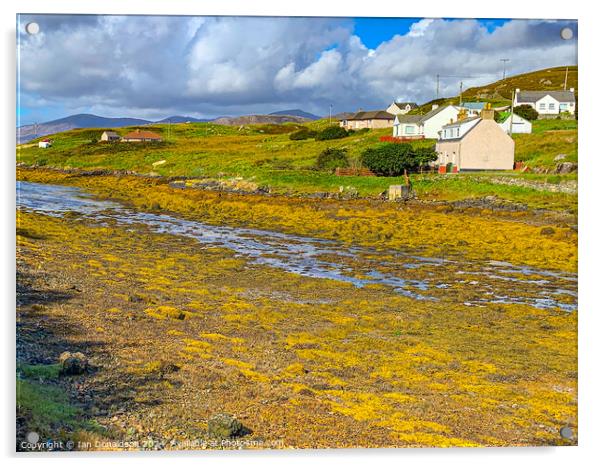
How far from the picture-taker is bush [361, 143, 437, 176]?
21188mm

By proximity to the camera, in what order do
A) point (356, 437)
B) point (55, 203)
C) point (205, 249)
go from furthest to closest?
point (205, 249)
point (55, 203)
point (356, 437)

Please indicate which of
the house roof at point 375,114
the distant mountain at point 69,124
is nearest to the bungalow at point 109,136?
→ the distant mountain at point 69,124

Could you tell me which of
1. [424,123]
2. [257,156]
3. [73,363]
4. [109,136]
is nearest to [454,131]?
[424,123]

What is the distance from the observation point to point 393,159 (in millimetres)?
22578

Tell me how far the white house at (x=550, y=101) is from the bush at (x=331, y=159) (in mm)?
6114

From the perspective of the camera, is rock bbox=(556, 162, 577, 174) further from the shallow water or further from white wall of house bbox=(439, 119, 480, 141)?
white wall of house bbox=(439, 119, 480, 141)

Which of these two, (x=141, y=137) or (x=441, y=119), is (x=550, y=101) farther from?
(x=141, y=137)

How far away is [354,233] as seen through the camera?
61.5ft

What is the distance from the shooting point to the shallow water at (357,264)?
11.2m

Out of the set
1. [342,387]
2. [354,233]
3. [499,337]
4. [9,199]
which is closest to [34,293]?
[9,199]

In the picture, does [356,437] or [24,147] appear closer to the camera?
[356,437]

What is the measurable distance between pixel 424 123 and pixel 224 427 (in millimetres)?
13561

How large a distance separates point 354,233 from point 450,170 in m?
3.77

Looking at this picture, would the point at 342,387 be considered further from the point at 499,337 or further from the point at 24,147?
the point at 24,147
